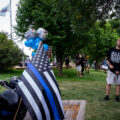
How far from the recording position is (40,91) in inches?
112

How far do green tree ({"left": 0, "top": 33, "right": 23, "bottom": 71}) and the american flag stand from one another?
49.7ft

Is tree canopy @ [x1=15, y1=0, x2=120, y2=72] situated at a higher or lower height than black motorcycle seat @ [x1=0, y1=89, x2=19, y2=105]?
higher

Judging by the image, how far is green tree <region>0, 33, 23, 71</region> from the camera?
1780 centimetres

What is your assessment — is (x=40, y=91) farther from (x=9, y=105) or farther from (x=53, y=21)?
(x=53, y=21)

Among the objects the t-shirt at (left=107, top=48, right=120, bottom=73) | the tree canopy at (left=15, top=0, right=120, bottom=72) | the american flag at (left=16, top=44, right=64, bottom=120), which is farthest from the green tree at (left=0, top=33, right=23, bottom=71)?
the american flag at (left=16, top=44, right=64, bottom=120)

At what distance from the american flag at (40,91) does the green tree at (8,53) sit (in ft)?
49.7

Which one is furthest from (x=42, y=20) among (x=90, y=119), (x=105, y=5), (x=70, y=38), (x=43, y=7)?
(x=90, y=119)

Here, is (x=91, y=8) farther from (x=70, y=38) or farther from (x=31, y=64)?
(x=70, y=38)

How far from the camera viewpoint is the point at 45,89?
2926 mm

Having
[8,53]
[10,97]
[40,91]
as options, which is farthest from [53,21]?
[10,97]

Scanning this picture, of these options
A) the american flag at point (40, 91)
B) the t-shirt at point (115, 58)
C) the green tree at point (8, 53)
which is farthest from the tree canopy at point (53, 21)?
the american flag at point (40, 91)

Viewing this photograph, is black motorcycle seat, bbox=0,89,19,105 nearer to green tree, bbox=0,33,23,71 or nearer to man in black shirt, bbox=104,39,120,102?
man in black shirt, bbox=104,39,120,102

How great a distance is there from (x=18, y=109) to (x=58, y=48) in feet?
39.5

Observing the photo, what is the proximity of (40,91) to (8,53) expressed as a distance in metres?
15.6
